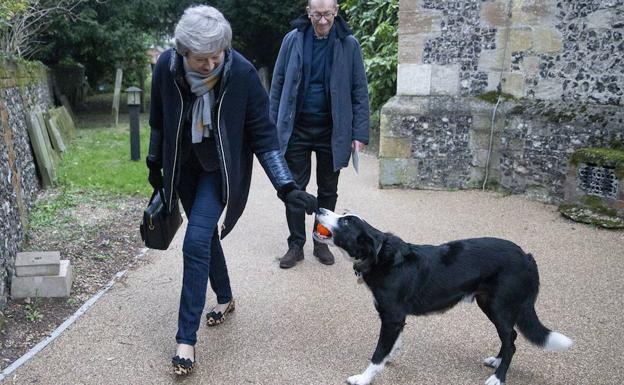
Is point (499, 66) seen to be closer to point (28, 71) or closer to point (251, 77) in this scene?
point (251, 77)

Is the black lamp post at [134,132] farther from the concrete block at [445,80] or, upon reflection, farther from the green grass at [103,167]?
the concrete block at [445,80]

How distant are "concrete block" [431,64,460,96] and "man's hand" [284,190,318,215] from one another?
Answer: 4.73 metres

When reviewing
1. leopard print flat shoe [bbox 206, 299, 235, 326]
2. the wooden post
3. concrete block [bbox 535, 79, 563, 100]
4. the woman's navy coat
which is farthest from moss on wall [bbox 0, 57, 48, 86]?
concrete block [bbox 535, 79, 563, 100]

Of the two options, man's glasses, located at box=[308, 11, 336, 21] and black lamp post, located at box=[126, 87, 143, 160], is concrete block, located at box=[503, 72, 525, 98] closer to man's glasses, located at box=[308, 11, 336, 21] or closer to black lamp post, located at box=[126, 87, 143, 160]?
man's glasses, located at box=[308, 11, 336, 21]

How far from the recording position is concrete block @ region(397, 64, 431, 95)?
7.54 metres

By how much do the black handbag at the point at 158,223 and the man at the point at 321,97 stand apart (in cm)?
132

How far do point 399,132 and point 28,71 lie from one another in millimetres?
Result: 6050

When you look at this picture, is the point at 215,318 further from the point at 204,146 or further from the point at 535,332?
the point at 535,332

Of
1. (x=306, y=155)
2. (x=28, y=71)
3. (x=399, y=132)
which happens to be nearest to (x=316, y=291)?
(x=306, y=155)

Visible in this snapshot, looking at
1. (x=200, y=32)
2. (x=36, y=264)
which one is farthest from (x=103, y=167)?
(x=200, y=32)

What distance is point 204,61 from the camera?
9.73 feet

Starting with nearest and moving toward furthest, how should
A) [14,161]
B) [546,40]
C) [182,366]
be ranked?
[182,366]
[14,161]
[546,40]

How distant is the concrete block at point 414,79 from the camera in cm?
754

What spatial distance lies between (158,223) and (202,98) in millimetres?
852
